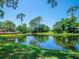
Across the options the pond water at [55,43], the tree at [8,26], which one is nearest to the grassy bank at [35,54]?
the pond water at [55,43]

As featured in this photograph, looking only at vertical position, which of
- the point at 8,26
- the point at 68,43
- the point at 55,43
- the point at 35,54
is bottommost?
the point at 55,43

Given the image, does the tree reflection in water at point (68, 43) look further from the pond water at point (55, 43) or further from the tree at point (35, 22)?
the tree at point (35, 22)

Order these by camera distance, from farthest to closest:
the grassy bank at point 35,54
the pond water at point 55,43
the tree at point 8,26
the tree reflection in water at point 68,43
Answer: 1. the tree at point 8,26
2. the pond water at point 55,43
3. the tree reflection in water at point 68,43
4. the grassy bank at point 35,54

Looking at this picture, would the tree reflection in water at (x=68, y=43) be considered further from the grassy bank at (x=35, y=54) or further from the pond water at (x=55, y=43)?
the grassy bank at (x=35, y=54)

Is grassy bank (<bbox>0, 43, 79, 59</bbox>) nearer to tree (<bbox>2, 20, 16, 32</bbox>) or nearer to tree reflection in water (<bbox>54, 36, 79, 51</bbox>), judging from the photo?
tree reflection in water (<bbox>54, 36, 79, 51</bbox>)

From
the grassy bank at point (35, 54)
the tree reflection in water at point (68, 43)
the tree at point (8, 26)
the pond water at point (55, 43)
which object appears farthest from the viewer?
the tree at point (8, 26)

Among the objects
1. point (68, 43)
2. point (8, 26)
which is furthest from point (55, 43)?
point (8, 26)

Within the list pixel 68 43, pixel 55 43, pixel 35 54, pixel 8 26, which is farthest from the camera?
pixel 8 26

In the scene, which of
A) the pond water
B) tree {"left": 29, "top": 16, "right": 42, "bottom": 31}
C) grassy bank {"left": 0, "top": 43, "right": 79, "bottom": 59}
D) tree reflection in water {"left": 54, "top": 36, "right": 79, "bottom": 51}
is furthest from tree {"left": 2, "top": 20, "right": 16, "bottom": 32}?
grassy bank {"left": 0, "top": 43, "right": 79, "bottom": 59}

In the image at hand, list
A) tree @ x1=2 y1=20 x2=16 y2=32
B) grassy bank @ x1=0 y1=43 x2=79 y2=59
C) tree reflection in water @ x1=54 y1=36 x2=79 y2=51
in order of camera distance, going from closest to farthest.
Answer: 1. grassy bank @ x1=0 y1=43 x2=79 y2=59
2. tree reflection in water @ x1=54 y1=36 x2=79 y2=51
3. tree @ x1=2 y1=20 x2=16 y2=32

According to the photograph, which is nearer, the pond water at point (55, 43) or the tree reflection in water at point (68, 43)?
the tree reflection in water at point (68, 43)

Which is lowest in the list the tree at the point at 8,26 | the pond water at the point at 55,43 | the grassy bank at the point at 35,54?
the pond water at the point at 55,43

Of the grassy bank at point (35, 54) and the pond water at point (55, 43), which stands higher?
the grassy bank at point (35, 54)

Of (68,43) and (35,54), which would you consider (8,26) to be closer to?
(68,43)
